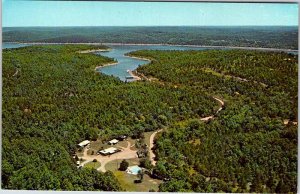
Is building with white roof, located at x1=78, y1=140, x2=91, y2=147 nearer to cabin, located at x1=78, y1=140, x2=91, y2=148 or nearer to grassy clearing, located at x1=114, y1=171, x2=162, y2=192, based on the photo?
cabin, located at x1=78, y1=140, x2=91, y2=148

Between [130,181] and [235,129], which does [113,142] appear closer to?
[130,181]

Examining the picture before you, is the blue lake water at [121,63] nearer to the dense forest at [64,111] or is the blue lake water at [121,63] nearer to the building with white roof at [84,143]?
the dense forest at [64,111]

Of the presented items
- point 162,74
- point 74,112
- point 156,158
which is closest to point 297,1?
point 162,74

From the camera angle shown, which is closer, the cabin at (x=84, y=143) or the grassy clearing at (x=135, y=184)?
the grassy clearing at (x=135, y=184)

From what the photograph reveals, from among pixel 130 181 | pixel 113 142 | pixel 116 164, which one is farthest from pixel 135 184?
pixel 113 142

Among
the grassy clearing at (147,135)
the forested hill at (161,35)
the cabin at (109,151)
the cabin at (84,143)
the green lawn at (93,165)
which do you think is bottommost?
the green lawn at (93,165)

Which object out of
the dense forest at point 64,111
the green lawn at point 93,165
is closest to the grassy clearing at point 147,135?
the dense forest at point 64,111

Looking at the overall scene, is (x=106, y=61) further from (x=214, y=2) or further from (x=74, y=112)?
(x=214, y=2)

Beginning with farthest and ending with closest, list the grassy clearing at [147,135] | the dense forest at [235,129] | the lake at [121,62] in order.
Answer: the lake at [121,62] < the grassy clearing at [147,135] < the dense forest at [235,129]
